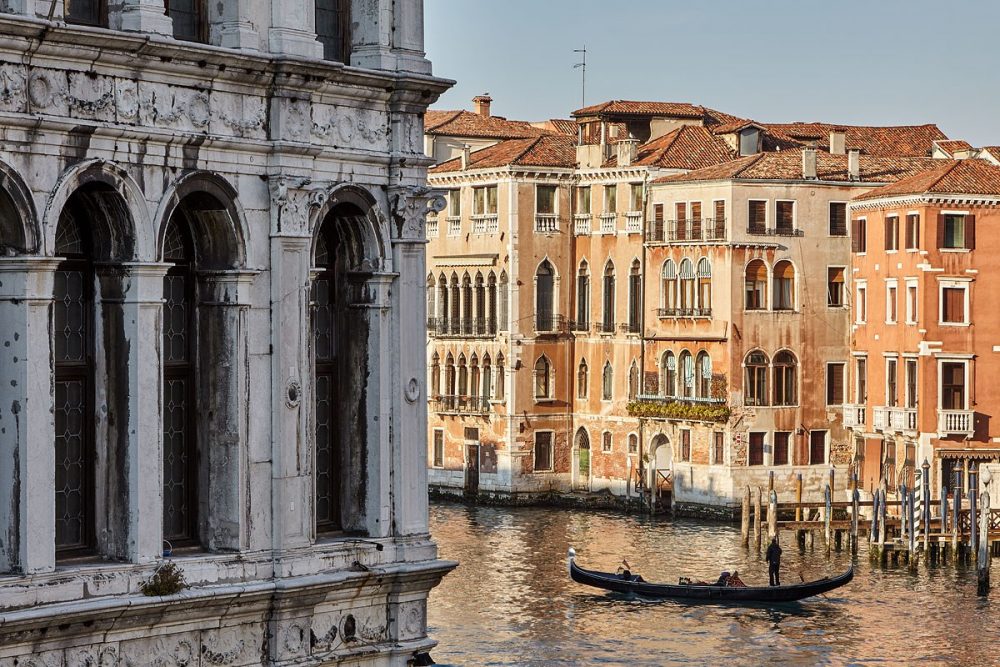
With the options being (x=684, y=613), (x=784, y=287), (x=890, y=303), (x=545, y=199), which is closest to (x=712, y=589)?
(x=684, y=613)

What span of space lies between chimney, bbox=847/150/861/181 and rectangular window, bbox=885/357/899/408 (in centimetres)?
478

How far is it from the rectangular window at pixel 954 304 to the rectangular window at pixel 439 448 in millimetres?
13292

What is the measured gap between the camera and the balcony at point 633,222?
163ft

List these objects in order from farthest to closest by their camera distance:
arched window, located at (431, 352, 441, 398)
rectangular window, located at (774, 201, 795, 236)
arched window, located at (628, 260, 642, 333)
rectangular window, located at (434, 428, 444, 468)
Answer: arched window, located at (431, 352, 441, 398), rectangular window, located at (434, 428, 444, 468), arched window, located at (628, 260, 642, 333), rectangular window, located at (774, 201, 795, 236)

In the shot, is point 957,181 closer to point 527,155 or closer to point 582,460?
point 527,155

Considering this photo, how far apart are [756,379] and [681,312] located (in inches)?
83.2

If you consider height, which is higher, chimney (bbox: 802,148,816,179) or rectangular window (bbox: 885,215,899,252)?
chimney (bbox: 802,148,816,179)

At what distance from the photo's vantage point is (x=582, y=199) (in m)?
51.7

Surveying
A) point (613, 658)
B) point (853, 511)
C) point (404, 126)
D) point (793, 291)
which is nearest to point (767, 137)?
point (793, 291)

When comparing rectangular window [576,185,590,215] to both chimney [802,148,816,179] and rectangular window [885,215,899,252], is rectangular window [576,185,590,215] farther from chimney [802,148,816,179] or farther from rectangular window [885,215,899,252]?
rectangular window [885,215,899,252]

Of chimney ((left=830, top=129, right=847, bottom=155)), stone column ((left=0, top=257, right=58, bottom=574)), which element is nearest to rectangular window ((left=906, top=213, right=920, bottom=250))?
chimney ((left=830, top=129, right=847, bottom=155))

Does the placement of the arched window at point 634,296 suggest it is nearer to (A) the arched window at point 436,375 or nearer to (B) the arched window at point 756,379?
(B) the arched window at point 756,379

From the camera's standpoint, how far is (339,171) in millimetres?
11250

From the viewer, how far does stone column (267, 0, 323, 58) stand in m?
10.9
